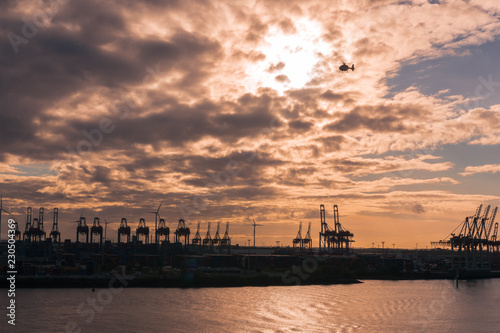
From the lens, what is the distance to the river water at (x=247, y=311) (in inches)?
2265

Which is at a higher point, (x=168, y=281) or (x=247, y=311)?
(x=247, y=311)

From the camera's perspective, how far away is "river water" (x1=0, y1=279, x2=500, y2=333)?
57.5 m

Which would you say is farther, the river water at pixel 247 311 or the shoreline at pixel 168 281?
the shoreline at pixel 168 281

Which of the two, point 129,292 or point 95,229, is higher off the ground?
point 95,229

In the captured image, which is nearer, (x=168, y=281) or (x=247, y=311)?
(x=247, y=311)

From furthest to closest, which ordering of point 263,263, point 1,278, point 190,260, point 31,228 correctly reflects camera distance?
1. point 31,228
2. point 263,263
3. point 190,260
4. point 1,278

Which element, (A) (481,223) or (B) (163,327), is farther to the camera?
(A) (481,223)

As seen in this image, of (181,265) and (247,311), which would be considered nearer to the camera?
(247,311)

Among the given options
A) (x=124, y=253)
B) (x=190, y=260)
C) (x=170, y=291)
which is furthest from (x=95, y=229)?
(x=170, y=291)

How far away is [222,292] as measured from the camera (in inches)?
3752

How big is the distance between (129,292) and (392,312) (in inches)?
1941

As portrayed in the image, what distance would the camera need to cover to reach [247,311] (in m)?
69.1

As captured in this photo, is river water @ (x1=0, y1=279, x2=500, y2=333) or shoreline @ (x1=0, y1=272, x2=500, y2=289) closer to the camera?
river water @ (x1=0, y1=279, x2=500, y2=333)

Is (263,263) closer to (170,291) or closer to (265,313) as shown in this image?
(170,291)
